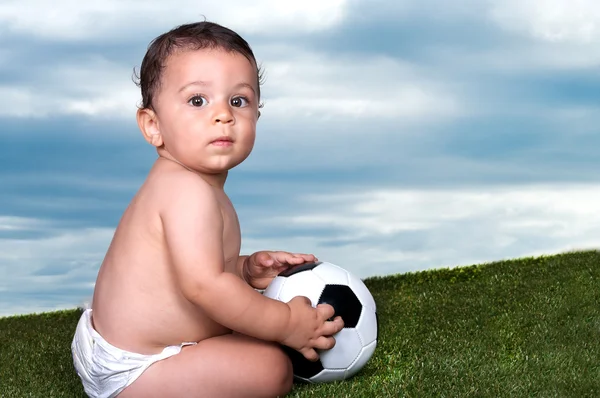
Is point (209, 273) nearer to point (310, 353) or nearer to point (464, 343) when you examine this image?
point (310, 353)

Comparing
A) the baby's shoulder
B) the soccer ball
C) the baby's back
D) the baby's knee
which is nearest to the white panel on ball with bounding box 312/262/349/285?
the soccer ball

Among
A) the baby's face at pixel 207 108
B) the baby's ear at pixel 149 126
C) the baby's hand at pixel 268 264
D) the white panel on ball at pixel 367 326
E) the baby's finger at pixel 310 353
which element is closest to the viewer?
the baby's face at pixel 207 108

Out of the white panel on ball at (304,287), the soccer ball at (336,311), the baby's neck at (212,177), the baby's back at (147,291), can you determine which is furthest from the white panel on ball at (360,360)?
the baby's neck at (212,177)

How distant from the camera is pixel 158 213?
11.6 ft

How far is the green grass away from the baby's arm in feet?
1.95

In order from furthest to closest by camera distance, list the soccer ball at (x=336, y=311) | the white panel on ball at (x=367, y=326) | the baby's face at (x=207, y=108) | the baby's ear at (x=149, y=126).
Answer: the white panel on ball at (x=367, y=326)
the soccer ball at (x=336, y=311)
the baby's ear at (x=149, y=126)
the baby's face at (x=207, y=108)

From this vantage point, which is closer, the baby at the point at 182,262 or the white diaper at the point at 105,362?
the baby at the point at 182,262

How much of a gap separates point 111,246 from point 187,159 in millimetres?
677

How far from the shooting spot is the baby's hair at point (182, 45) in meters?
3.59

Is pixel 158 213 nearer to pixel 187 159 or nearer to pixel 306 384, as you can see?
pixel 187 159

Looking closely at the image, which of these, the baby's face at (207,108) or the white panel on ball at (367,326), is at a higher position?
the baby's face at (207,108)

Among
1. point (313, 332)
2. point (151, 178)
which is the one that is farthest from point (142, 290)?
point (313, 332)

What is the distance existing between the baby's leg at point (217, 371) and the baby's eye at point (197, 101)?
3.89ft

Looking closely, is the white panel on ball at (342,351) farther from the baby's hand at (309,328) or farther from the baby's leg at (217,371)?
the baby's leg at (217,371)
